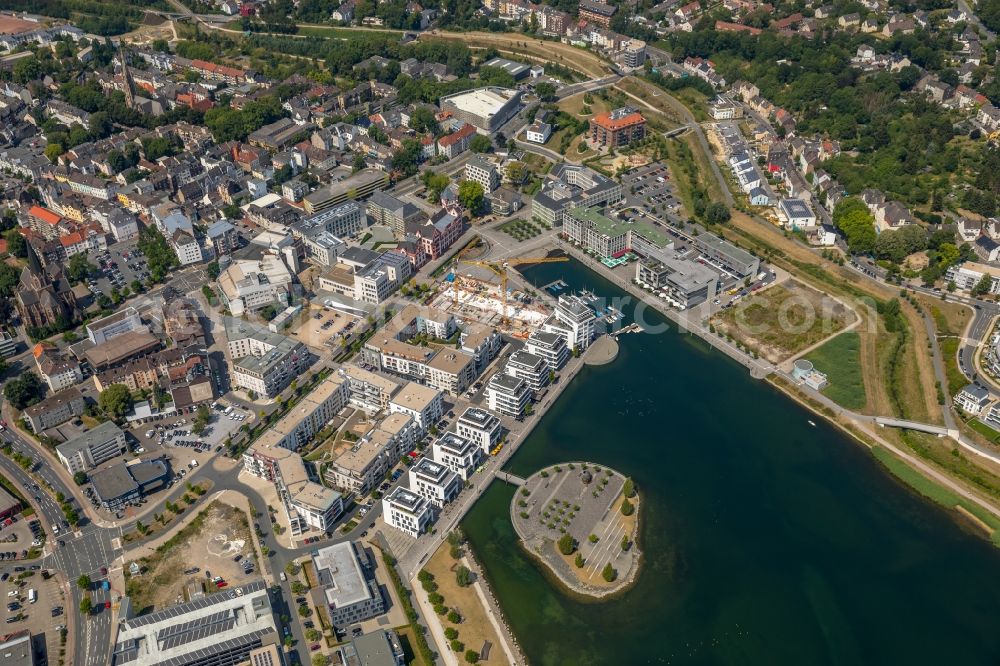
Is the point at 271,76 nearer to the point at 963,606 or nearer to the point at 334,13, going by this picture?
the point at 334,13

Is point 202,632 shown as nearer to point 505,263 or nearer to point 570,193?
point 505,263

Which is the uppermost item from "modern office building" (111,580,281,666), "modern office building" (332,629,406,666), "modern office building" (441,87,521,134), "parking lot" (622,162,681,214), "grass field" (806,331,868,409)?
"modern office building" (441,87,521,134)

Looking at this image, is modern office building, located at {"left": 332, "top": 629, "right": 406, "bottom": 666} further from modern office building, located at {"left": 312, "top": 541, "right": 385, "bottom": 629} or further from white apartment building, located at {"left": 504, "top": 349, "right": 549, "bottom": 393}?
white apartment building, located at {"left": 504, "top": 349, "right": 549, "bottom": 393}

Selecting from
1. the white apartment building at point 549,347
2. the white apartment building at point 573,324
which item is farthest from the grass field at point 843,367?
the white apartment building at point 549,347

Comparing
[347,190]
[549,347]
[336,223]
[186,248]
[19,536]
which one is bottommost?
[19,536]

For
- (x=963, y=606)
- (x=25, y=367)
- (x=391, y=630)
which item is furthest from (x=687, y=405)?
(x=25, y=367)

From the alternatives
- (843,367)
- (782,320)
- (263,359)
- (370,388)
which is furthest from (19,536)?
(843,367)

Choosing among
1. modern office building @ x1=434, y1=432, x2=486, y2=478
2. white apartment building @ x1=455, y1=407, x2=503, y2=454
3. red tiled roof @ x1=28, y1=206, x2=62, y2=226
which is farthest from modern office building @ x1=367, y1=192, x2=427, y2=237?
modern office building @ x1=434, y1=432, x2=486, y2=478
